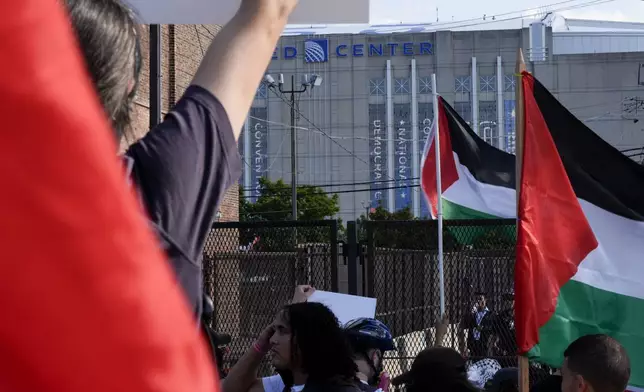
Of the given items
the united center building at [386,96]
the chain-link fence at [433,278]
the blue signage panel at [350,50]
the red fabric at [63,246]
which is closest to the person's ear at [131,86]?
the red fabric at [63,246]

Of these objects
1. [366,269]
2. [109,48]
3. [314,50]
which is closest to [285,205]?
[314,50]

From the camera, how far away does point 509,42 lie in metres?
71.8

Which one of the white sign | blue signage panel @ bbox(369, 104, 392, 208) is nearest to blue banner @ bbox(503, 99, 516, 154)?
blue signage panel @ bbox(369, 104, 392, 208)

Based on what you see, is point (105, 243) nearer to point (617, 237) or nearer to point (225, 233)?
point (617, 237)

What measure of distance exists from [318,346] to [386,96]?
70175 mm

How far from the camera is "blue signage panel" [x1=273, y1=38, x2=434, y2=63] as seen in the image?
72.1 meters

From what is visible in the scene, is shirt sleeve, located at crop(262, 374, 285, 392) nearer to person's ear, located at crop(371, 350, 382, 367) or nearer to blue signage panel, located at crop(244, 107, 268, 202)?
person's ear, located at crop(371, 350, 382, 367)

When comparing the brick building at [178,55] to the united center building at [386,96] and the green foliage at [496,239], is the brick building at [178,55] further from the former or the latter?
the united center building at [386,96]

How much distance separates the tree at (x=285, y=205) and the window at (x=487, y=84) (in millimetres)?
26023

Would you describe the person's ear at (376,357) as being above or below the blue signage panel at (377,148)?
below

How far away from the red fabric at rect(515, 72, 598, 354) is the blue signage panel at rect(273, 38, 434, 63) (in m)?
67.0

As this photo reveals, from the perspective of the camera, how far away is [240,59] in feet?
3.87

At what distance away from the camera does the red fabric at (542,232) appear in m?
5.27

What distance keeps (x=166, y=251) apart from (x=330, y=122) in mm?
70805
